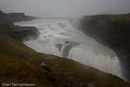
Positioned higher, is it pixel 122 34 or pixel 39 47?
pixel 122 34

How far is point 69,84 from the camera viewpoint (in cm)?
1772

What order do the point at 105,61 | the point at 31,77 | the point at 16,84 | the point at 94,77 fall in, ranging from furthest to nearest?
the point at 105,61 < the point at 94,77 < the point at 31,77 < the point at 16,84

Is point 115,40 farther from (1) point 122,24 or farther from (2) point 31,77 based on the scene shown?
(2) point 31,77

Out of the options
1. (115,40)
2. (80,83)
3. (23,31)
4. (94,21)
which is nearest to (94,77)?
(80,83)

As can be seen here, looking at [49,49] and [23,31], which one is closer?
[49,49]

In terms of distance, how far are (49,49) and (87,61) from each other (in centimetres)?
1700

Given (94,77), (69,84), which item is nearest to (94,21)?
(94,77)

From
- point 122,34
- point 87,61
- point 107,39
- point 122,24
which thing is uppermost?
point 122,24

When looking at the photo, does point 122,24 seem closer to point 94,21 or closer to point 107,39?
point 107,39

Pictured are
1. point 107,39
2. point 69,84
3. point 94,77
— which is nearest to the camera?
point 69,84

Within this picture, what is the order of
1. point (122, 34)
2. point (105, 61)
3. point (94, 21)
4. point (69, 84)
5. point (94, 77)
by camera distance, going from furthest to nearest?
point (94, 21) < point (122, 34) < point (105, 61) < point (94, 77) < point (69, 84)

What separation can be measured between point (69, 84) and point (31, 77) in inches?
259

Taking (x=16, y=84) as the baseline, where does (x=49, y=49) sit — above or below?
below

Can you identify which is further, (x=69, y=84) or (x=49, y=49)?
(x=49, y=49)
